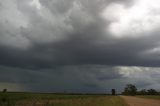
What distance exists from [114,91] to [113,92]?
1.33 m

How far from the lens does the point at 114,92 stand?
7470 inches

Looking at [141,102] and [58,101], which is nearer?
[141,102]

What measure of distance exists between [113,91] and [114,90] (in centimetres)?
108

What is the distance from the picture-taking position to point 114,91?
189750 millimetres

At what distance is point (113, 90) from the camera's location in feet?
623

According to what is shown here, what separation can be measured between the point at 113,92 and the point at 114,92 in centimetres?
125

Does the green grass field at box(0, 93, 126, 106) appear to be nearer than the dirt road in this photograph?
Yes

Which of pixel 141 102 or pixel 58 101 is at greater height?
pixel 58 101

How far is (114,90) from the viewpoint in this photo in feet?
A: 624

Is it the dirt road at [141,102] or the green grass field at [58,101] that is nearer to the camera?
the green grass field at [58,101]

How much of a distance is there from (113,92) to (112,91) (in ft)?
5.33

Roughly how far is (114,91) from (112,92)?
65.9 inches

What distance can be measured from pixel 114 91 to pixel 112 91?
1.29 m

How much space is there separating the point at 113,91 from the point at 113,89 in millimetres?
1941
